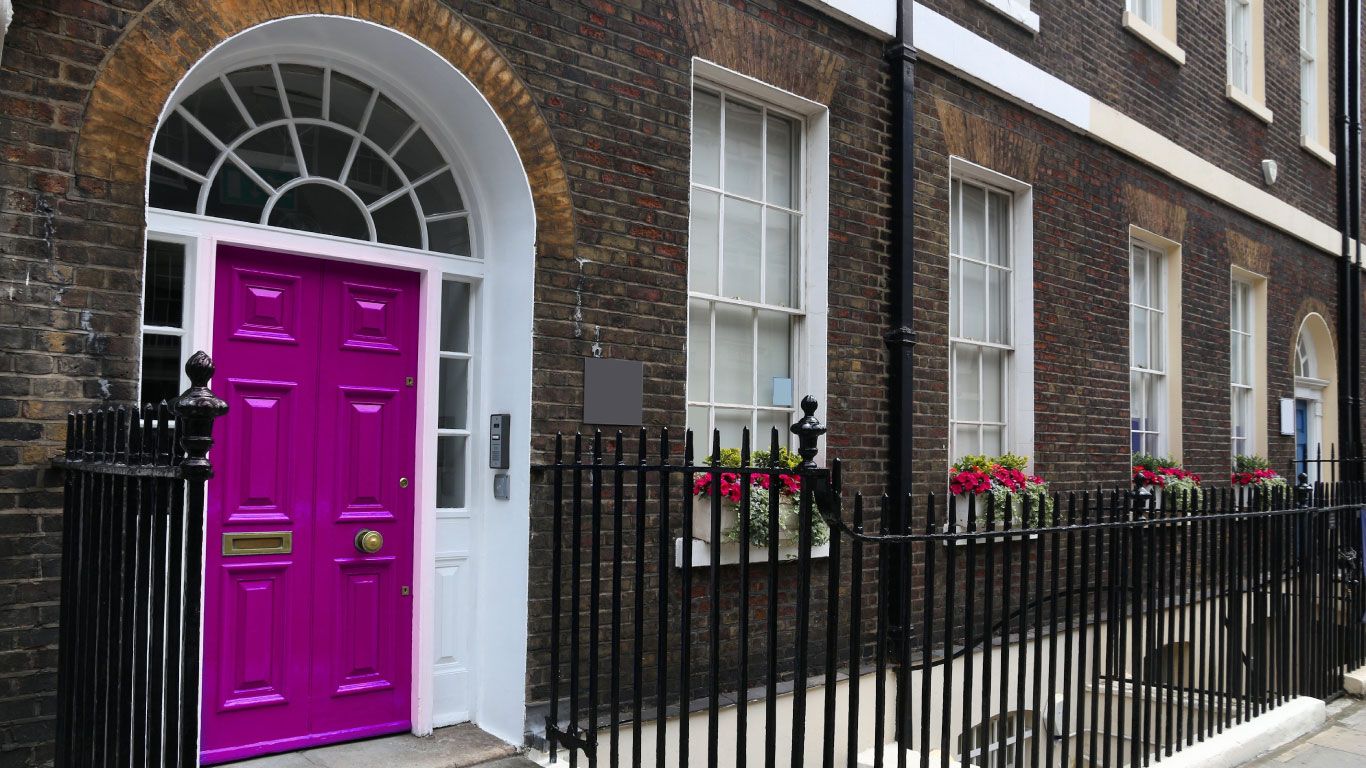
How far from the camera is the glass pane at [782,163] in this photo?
632 centimetres

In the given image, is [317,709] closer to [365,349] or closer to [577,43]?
[365,349]

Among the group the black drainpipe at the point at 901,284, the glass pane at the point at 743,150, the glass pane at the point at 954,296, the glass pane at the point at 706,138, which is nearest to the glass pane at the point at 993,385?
the glass pane at the point at 954,296

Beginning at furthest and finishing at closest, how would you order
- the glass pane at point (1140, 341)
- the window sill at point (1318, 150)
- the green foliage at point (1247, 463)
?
the window sill at point (1318, 150)
the green foliage at point (1247, 463)
the glass pane at point (1140, 341)

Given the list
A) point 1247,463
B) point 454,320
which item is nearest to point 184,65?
point 454,320

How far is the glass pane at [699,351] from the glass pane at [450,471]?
135 centimetres

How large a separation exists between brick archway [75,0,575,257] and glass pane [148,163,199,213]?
13.0 inches

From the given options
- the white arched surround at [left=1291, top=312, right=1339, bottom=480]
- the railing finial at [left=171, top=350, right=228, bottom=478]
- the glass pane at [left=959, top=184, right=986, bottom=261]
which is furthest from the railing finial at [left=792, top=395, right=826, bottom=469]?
the white arched surround at [left=1291, top=312, right=1339, bottom=480]

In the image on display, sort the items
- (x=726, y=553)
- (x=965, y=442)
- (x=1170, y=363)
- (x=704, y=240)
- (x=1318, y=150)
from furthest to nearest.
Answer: (x=1318, y=150), (x=1170, y=363), (x=965, y=442), (x=704, y=240), (x=726, y=553)

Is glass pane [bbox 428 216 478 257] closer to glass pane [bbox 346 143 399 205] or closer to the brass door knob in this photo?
glass pane [bbox 346 143 399 205]

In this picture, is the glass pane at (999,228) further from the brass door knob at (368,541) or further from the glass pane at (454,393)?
the brass door knob at (368,541)

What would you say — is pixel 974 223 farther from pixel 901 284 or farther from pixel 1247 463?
pixel 1247 463

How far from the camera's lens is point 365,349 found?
15.4 feet

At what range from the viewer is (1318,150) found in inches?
490

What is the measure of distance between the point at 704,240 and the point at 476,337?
1.50 metres
